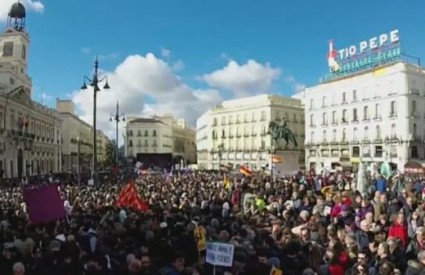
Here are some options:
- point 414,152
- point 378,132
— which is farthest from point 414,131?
point 378,132

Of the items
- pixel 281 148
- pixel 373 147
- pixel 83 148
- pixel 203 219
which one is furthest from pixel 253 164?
pixel 203 219

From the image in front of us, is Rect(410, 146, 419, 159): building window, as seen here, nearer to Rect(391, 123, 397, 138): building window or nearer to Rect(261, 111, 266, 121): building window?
Rect(391, 123, 397, 138): building window

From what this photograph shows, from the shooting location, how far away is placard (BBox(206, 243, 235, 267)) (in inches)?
304

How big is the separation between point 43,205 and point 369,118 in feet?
185

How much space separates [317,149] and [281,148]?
9.46 meters

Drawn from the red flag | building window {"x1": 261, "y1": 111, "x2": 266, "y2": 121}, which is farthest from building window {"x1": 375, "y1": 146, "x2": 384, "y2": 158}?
the red flag

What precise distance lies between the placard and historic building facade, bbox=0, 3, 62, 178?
5228 centimetres

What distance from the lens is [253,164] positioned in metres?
87.9

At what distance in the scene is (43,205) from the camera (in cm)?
1282

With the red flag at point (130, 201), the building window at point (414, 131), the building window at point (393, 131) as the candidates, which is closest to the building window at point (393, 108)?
the building window at point (393, 131)

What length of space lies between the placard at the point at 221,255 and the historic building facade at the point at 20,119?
5228 cm

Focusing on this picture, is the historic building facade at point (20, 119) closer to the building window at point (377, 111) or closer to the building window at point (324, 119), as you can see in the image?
the building window at point (324, 119)

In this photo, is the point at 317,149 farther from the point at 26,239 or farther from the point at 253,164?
the point at 26,239

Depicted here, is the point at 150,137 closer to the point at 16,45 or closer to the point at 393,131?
the point at 16,45
